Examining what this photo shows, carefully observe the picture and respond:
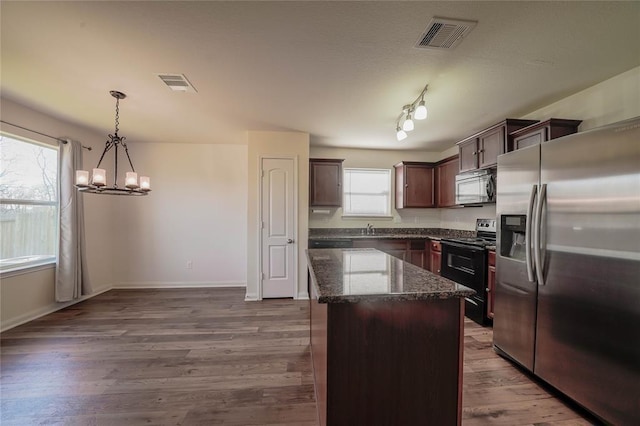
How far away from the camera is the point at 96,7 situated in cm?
154

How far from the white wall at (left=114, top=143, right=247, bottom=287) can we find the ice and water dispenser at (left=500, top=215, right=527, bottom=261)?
391cm

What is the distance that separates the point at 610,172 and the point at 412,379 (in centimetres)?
172

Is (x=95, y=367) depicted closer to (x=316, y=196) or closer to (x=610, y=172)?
(x=316, y=196)

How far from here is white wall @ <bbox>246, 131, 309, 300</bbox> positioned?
393 cm

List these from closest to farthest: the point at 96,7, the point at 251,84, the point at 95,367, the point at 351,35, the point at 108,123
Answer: the point at 96,7 < the point at 351,35 < the point at 95,367 < the point at 251,84 < the point at 108,123

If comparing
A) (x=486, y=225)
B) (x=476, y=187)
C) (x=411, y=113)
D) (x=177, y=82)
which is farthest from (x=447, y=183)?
(x=177, y=82)

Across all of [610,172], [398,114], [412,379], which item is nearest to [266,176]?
[398,114]

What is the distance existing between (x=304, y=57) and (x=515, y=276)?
2.56 metres

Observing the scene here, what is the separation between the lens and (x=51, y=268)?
11.0ft

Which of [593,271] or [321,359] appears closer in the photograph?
[321,359]

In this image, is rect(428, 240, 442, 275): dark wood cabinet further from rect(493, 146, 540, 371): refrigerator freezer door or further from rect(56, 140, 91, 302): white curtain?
rect(56, 140, 91, 302): white curtain

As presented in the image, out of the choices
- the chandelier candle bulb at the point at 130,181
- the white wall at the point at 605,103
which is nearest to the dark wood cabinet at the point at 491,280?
the white wall at the point at 605,103

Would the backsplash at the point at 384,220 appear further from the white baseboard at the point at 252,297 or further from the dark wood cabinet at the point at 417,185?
the white baseboard at the point at 252,297

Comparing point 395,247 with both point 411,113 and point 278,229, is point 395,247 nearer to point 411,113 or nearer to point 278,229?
point 278,229
